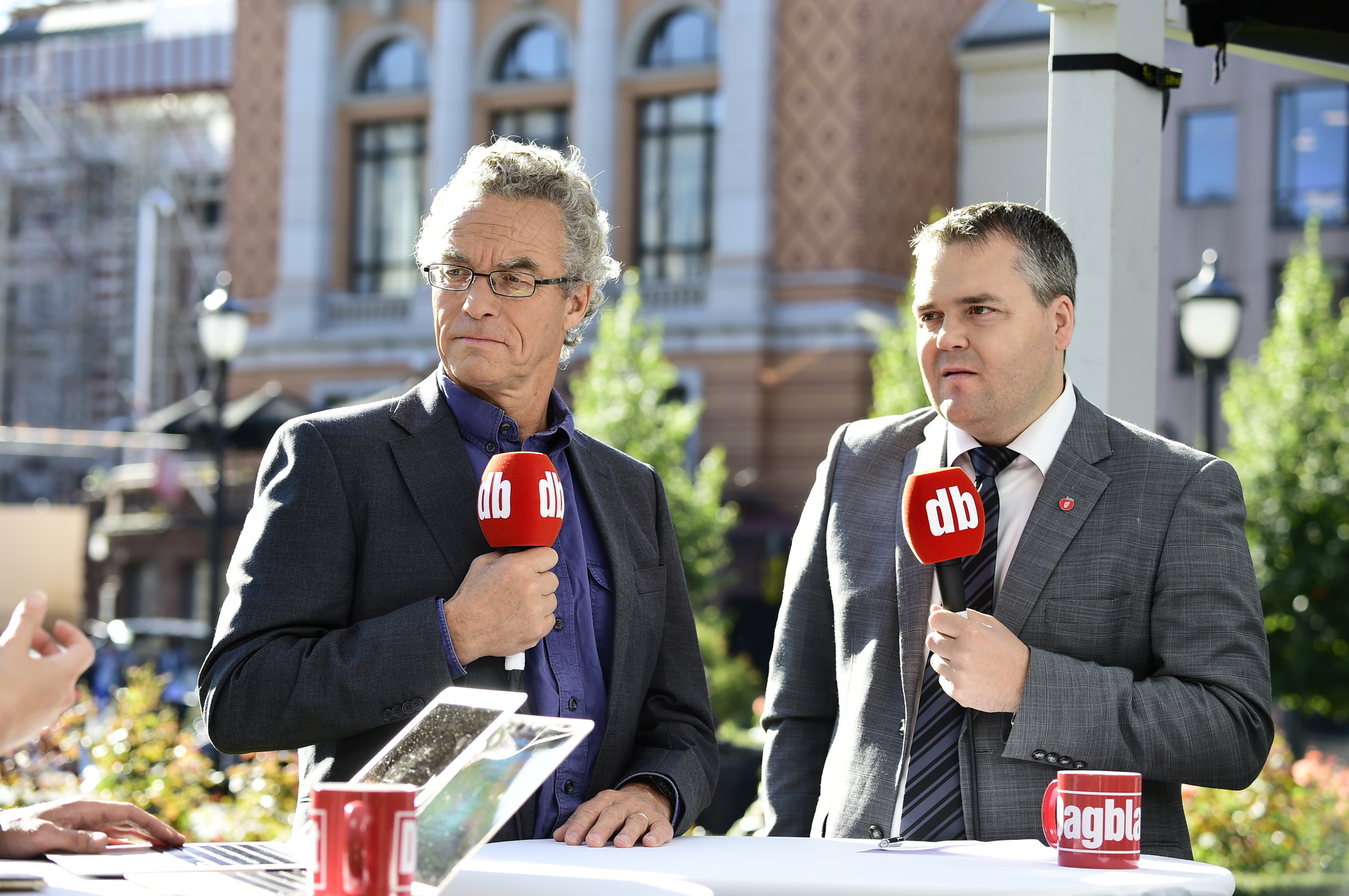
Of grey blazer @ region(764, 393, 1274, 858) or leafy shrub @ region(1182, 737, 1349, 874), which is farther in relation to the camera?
leafy shrub @ region(1182, 737, 1349, 874)

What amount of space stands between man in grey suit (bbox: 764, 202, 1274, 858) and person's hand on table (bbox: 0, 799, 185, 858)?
1417 millimetres

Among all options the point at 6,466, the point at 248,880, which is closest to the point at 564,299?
the point at 248,880

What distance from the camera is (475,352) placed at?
3.10 m

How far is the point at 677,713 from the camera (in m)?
3.33

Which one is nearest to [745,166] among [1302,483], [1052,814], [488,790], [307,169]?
[307,169]

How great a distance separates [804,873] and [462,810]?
1.84 ft

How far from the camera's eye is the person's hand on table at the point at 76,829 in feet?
8.02

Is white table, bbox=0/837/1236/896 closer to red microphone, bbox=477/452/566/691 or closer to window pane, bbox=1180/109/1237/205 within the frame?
red microphone, bbox=477/452/566/691

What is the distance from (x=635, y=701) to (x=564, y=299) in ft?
2.79

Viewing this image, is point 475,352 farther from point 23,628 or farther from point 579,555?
point 23,628

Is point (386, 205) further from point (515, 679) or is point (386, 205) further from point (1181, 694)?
point (1181, 694)

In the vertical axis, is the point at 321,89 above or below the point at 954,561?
above

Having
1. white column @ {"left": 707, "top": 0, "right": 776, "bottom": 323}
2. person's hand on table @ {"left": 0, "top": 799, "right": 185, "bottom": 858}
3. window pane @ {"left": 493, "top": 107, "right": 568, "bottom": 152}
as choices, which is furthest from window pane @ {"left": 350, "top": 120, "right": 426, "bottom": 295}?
person's hand on table @ {"left": 0, "top": 799, "right": 185, "bottom": 858}

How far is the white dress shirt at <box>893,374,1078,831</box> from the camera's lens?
11.0ft
